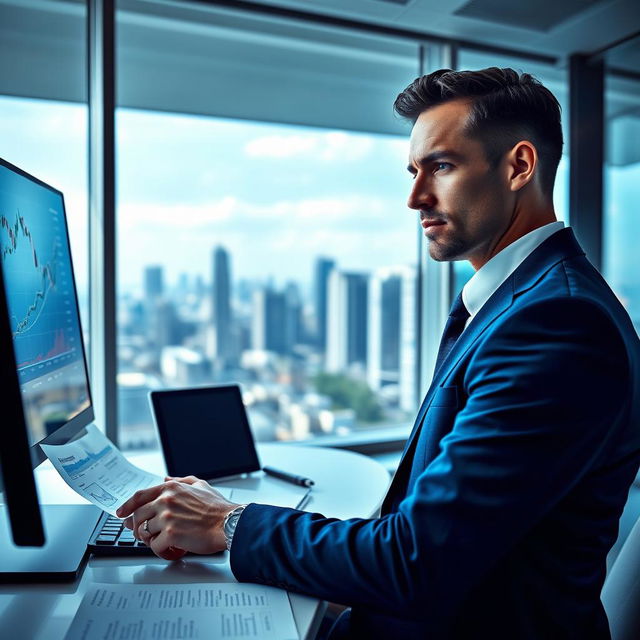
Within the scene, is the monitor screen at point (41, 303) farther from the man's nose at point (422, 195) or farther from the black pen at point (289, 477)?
the man's nose at point (422, 195)

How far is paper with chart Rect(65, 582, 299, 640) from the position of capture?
651 mm

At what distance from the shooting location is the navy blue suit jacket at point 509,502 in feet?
2.19

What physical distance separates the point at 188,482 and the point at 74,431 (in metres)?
0.25

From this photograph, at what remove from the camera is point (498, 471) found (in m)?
0.66

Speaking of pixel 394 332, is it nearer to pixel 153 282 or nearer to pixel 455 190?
pixel 153 282

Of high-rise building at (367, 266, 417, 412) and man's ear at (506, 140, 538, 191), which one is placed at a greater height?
man's ear at (506, 140, 538, 191)

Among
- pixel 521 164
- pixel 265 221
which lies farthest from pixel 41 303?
pixel 265 221

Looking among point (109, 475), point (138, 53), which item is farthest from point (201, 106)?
point (109, 475)

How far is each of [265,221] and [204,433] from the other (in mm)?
1229

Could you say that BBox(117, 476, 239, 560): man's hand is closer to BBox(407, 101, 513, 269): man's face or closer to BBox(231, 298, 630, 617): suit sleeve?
BBox(231, 298, 630, 617): suit sleeve

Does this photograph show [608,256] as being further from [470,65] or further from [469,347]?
[469,347]

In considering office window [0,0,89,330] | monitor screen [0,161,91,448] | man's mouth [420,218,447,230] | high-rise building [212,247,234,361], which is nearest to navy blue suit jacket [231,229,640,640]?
man's mouth [420,218,447,230]

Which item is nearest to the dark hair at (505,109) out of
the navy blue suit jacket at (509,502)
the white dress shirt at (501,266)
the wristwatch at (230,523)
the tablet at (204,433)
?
the white dress shirt at (501,266)

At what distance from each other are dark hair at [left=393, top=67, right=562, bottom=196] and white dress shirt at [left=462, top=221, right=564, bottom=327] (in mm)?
124
